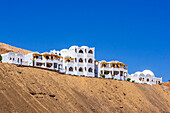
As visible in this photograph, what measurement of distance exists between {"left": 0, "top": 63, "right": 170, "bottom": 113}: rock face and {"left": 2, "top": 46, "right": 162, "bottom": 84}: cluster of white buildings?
5559 millimetres

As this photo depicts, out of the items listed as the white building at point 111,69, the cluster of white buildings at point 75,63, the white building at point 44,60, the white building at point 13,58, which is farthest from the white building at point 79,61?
the white building at point 13,58

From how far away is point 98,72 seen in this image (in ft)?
227

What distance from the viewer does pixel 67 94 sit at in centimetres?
4506

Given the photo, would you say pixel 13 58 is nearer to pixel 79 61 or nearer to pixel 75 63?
pixel 75 63

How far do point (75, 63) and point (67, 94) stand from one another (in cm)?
1900

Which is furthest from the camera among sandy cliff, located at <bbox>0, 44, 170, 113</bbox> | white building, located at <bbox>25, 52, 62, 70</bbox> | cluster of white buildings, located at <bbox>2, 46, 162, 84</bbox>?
white building, located at <bbox>25, 52, 62, 70</bbox>

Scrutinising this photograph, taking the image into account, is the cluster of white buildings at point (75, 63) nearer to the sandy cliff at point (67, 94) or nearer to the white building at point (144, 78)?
the white building at point (144, 78)

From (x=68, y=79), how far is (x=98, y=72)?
18171 millimetres

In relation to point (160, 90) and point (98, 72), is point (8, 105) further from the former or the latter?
point (160, 90)

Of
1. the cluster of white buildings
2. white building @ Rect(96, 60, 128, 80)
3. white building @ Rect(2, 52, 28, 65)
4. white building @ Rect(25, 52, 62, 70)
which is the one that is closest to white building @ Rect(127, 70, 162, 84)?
the cluster of white buildings

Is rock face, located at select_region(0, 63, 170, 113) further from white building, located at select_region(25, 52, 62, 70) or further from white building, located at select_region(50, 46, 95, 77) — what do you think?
white building, located at select_region(25, 52, 62, 70)

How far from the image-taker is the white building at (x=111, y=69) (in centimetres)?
6888

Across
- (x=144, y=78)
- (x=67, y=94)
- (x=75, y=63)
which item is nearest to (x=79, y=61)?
(x=75, y=63)

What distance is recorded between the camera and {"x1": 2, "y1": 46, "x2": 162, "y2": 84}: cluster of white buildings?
59.5m
